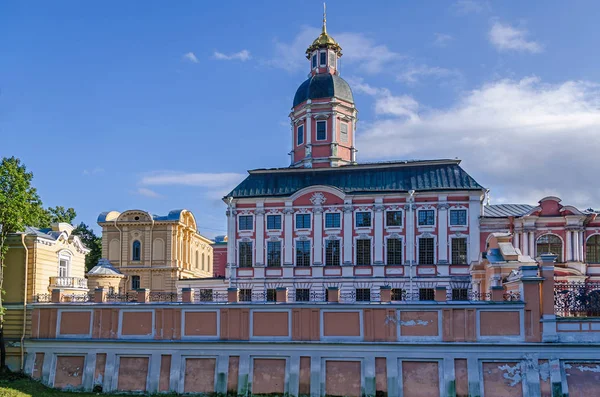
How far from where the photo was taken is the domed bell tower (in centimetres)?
4791

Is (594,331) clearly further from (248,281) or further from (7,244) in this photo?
(248,281)

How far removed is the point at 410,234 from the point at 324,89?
1381 cm

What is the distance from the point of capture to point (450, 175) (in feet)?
140

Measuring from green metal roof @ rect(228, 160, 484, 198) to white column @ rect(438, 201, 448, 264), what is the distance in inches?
48.0

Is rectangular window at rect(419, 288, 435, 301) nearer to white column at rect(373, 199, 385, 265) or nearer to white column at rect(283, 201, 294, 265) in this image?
white column at rect(373, 199, 385, 265)

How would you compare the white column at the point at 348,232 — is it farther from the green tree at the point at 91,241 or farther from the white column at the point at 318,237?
the green tree at the point at 91,241

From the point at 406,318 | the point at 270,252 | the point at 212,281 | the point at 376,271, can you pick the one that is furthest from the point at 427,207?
the point at 406,318

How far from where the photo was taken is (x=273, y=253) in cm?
4400

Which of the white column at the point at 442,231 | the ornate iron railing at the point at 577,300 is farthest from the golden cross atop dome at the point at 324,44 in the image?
the ornate iron railing at the point at 577,300

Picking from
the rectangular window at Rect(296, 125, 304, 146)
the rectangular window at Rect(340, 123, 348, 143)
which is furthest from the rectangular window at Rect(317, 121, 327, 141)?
the rectangular window at Rect(296, 125, 304, 146)

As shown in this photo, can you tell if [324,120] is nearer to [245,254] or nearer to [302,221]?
[302,221]

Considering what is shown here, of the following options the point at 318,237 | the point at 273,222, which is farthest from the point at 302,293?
the point at 273,222

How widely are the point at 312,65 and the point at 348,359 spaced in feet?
108

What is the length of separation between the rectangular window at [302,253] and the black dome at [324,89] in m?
12.1
